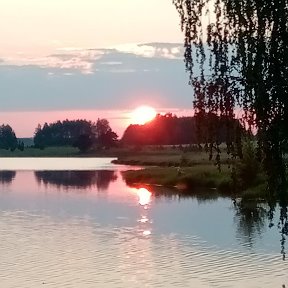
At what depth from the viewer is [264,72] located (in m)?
9.42

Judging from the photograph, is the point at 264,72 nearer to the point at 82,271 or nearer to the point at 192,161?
the point at 82,271

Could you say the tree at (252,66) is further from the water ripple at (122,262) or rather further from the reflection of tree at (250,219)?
the reflection of tree at (250,219)

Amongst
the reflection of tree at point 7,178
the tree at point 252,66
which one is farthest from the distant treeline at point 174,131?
the reflection of tree at point 7,178

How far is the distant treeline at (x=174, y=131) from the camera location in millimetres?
9797

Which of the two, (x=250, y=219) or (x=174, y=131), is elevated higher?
(x=174, y=131)

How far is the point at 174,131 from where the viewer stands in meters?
130

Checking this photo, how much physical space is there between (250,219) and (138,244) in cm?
882

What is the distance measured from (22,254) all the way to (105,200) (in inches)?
891

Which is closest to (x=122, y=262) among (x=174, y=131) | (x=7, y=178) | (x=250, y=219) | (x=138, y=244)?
(x=138, y=244)

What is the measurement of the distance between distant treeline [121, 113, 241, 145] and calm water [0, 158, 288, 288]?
413 centimetres

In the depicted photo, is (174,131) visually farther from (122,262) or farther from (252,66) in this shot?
(252,66)

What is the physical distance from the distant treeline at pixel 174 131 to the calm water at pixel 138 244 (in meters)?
4.13

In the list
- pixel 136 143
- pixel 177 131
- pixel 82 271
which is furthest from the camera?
pixel 136 143

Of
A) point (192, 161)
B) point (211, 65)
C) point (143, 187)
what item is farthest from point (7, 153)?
point (211, 65)
